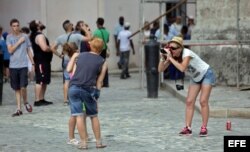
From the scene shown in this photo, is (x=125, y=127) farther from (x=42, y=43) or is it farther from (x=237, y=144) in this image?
(x=237, y=144)

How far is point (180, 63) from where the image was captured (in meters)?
9.71

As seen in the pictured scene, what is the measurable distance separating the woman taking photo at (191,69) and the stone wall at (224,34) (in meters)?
5.66

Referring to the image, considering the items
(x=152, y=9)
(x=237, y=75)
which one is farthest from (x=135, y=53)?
(x=237, y=75)

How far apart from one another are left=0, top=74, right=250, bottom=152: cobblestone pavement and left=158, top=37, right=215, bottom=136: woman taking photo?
0.37m

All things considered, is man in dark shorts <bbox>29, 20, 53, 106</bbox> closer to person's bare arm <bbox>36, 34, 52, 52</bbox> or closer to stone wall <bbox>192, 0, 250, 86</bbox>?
person's bare arm <bbox>36, 34, 52, 52</bbox>

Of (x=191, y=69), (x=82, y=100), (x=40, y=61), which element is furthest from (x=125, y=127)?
(x=40, y=61)

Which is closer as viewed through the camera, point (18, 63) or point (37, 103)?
point (18, 63)

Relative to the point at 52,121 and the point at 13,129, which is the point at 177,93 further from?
the point at 13,129

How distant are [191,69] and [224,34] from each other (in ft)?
20.9

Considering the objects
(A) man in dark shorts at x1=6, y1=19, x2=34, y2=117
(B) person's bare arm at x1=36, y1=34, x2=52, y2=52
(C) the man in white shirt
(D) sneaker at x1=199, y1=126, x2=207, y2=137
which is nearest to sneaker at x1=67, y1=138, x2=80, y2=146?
(D) sneaker at x1=199, y1=126, x2=207, y2=137

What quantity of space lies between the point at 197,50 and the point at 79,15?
7.07 meters

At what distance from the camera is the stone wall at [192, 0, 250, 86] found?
1552cm

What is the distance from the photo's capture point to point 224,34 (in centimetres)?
1605

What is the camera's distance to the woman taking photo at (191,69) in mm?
9711
